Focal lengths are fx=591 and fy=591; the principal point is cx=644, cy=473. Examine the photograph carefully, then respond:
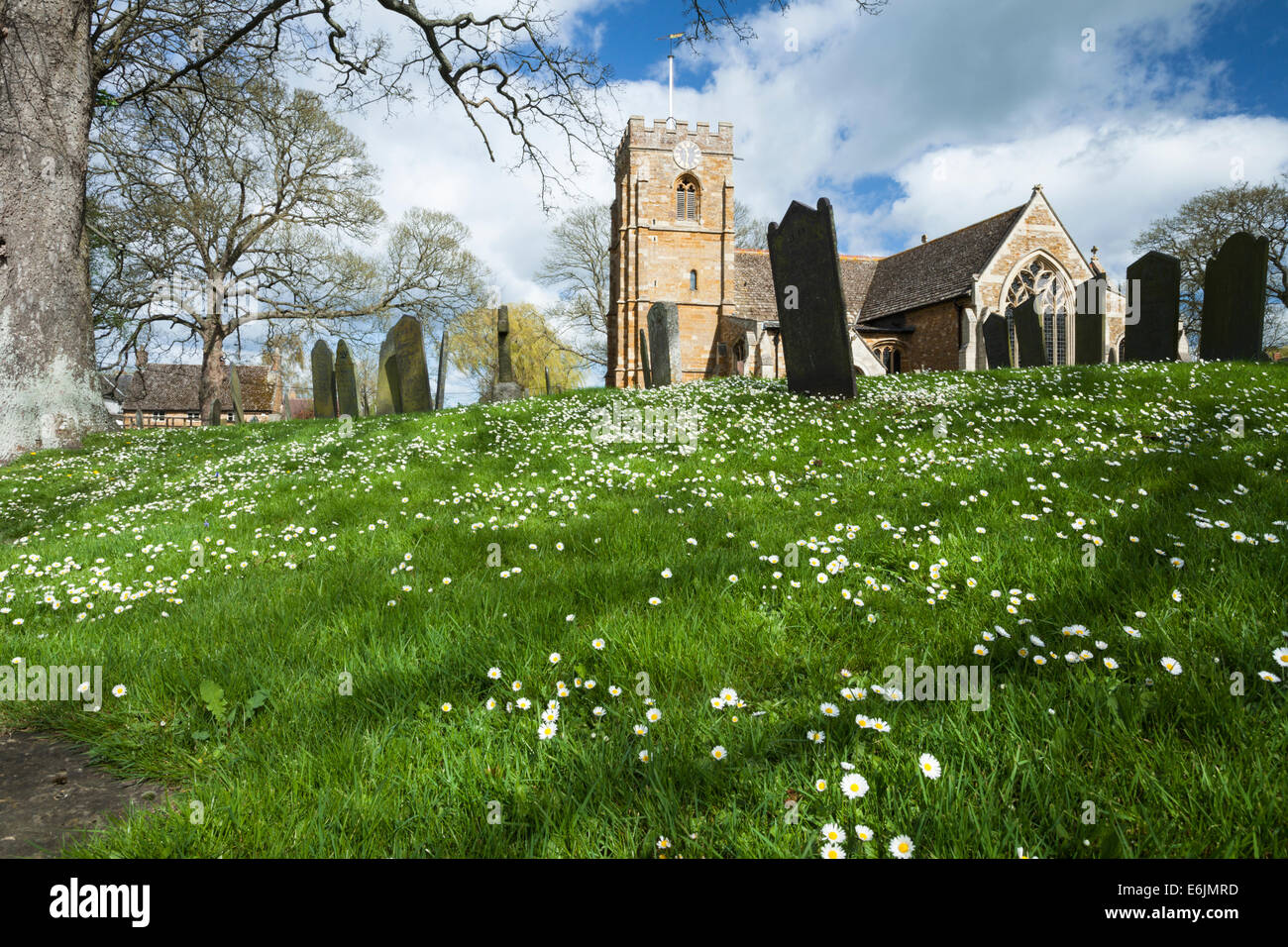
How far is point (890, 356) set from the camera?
34000 millimetres

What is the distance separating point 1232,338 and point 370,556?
15.7m

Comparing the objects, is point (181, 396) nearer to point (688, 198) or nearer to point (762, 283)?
point (688, 198)

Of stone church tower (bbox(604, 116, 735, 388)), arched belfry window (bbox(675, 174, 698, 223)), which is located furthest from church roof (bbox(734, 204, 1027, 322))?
arched belfry window (bbox(675, 174, 698, 223))

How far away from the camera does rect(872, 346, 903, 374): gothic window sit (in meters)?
33.8

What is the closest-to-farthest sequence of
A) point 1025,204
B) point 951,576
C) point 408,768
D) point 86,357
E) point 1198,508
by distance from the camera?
point 408,768
point 951,576
point 1198,508
point 86,357
point 1025,204

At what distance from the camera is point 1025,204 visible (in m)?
30.9

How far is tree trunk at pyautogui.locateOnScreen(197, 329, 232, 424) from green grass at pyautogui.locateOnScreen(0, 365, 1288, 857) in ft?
78.4

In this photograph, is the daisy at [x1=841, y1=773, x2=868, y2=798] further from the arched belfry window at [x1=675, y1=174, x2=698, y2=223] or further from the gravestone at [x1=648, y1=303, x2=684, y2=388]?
the arched belfry window at [x1=675, y1=174, x2=698, y2=223]

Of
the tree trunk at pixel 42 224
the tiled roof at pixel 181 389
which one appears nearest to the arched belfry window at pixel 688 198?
the tree trunk at pixel 42 224

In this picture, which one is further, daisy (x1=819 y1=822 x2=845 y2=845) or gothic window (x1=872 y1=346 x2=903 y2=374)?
gothic window (x1=872 y1=346 x2=903 y2=374)

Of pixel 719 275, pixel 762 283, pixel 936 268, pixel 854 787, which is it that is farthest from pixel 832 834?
pixel 936 268

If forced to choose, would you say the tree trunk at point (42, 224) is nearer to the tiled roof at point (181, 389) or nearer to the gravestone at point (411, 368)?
the gravestone at point (411, 368)
